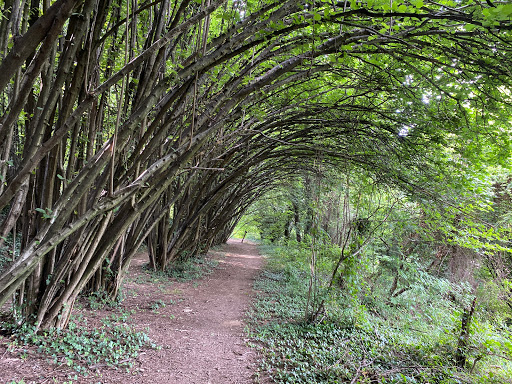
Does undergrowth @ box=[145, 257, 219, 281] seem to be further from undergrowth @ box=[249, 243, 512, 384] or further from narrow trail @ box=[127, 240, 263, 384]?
undergrowth @ box=[249, 243, 512, 384]

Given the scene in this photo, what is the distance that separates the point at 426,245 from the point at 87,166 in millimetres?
8309

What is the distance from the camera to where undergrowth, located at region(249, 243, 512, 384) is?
120 inches

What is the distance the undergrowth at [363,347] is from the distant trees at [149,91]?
2.19m

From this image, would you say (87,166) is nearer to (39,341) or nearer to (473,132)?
(39,341)

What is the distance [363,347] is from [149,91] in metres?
3.90

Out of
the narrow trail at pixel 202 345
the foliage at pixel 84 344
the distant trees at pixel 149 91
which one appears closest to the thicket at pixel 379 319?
the narrow trail at pixel 202 345

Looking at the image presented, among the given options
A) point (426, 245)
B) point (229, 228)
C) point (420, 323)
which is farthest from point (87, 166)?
point (229, 228)

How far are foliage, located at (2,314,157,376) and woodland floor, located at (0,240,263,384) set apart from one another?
7cm

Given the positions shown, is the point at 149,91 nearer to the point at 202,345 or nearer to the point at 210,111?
the point at 210,111

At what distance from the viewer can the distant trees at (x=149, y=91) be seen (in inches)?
82.0

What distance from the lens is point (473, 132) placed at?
3602 millimetres

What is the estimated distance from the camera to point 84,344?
287cm

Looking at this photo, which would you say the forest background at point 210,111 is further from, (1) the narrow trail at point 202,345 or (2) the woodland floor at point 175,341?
(1) the narrow trail at point 202,345

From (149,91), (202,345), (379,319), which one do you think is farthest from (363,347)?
(149,91)
